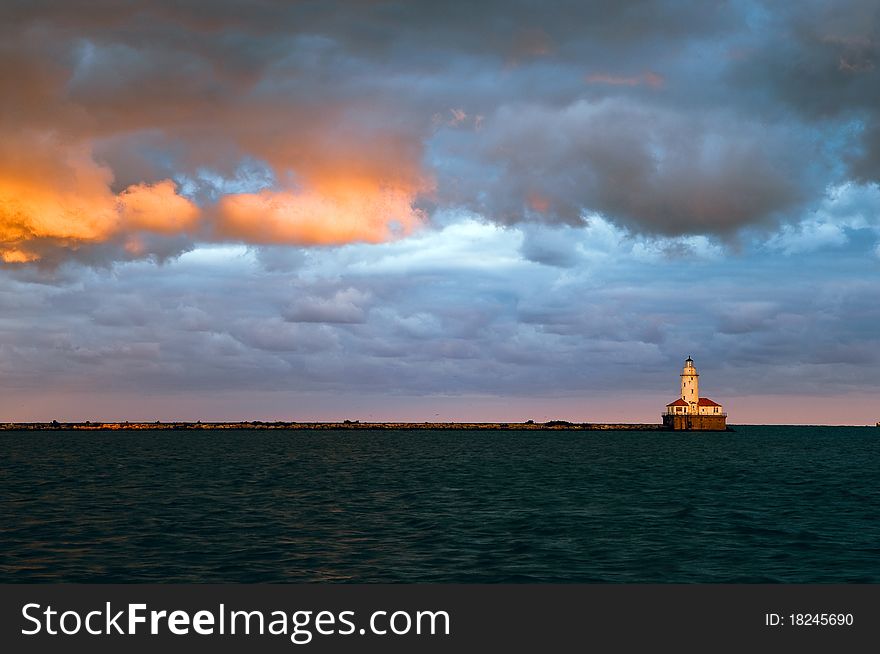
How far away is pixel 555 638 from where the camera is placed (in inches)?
775

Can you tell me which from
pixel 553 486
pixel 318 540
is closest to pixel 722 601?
pixel 318 540

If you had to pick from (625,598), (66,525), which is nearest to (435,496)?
(66,525)

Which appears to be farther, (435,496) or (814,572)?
(435,496)

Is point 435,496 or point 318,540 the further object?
point 435,496

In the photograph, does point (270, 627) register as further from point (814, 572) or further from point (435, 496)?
point (435, 496)

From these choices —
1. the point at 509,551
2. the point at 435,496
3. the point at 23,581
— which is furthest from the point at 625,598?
the point at 435,496

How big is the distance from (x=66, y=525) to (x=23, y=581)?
13.3 meters

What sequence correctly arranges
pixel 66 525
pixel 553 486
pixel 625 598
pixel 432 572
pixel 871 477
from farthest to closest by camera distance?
1. pixel 871 477
2. pixel 553 486
3. pixel 66 525
4. pixel 432 572
5. pixel 625 598

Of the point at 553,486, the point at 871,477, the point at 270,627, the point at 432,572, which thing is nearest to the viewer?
the point at 270,627

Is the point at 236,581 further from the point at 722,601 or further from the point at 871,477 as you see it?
the point at 871,477

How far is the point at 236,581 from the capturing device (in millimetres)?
26531

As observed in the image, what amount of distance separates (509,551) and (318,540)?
8.41 m

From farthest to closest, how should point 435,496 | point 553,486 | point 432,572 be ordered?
1. point 553,486
2. point 435,496
3. point 432,572

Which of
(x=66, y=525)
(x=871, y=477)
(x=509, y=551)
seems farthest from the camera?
(x=871, y=477)
